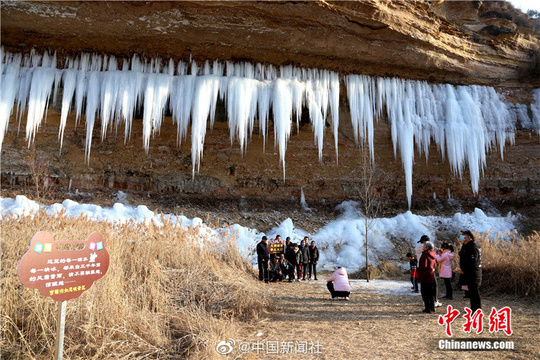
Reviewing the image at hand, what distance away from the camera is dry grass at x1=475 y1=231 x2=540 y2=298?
630cm

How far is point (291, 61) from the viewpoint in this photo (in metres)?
12.7

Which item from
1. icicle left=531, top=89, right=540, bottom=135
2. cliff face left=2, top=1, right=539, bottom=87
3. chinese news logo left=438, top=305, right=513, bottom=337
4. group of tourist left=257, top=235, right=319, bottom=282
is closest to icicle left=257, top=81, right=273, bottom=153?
cliff face left=2, top=1, right=539, bottom=87

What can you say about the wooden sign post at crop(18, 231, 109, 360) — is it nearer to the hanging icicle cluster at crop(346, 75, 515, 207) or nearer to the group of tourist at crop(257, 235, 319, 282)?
the group of tourist at crop(257, 235, 319, 282)

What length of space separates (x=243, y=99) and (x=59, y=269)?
→ 34.5 ft

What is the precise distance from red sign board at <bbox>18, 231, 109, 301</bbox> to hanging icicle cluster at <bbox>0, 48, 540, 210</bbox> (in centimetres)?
963

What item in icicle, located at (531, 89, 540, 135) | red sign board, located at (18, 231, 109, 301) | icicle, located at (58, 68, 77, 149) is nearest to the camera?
red sign board, located at (18, 231, 109, 301)

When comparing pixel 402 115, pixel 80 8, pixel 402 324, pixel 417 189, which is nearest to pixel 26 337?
pixel 402 324

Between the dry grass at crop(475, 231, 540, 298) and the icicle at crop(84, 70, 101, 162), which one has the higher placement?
the icicle at crop(84, 70, 101, 162)

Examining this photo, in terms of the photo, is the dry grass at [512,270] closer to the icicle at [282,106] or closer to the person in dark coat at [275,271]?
the person in dark coat at [275,271]

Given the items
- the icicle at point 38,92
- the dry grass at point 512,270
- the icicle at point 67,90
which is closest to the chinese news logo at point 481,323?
the dry grass at point 512,270

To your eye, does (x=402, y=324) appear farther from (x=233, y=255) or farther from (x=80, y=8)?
(x=80, y=8)

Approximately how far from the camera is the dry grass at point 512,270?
20.7ft

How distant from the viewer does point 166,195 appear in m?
14.5

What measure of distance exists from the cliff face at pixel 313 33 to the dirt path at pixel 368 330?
8.88 m
